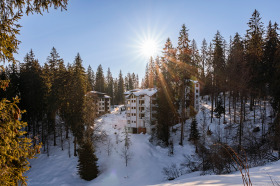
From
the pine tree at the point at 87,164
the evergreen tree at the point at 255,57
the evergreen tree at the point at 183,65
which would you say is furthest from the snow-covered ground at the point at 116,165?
the evergreen tree at the point at 255,57

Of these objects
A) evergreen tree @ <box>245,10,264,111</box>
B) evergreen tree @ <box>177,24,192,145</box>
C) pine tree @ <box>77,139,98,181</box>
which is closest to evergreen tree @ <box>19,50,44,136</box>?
pine tree @ <box>77,139,98,181</box>

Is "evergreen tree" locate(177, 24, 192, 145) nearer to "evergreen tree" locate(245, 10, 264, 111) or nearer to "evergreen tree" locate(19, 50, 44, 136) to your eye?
"evergreen tree" locate(245, 10, 264, 111)

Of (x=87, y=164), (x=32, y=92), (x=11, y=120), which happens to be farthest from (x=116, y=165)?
(x=11, y=120)

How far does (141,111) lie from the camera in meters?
43.2

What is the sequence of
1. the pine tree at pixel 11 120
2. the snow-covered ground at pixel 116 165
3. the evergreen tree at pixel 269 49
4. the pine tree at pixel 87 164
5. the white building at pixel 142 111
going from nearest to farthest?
1. the pine tree at pixel 11 120
2. the snow-covered ground at pixel 116 165
3. the pine tree at pixel 87 164
4. the evergreen tree at pixel 269 49
5. the white building at pixel 142 111

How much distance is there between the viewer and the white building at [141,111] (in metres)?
40.3

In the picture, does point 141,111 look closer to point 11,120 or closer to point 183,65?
point 183,65

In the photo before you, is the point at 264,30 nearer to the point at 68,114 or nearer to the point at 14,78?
the point at 68,114

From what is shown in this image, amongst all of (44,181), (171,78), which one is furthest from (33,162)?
(171,78)

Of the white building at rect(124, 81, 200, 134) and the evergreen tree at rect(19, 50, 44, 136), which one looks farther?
the white building at rect(124, 81, 200, 134)

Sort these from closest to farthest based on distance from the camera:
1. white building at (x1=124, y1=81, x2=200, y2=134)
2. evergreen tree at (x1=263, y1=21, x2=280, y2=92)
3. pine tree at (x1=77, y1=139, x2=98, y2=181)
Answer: pine tree at (x1=77, y1=139, x2=98, y2=181) → evergreen tree at (x1=263, y1=21, x2=280, y2=92) → white building at (x1=124, y1=81, x2=200, y2=134)

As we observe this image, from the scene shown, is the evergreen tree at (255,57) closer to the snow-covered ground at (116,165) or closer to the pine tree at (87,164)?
the snow-covered ground at (116,165)

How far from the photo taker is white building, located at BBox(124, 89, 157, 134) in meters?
40.3

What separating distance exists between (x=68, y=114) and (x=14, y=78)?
15.0 meters
